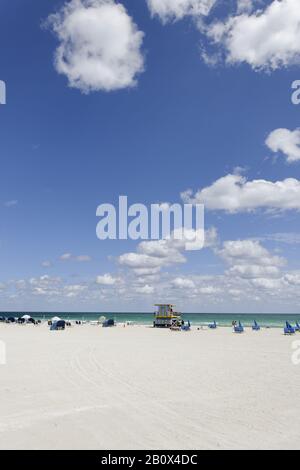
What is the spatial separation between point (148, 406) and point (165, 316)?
52344mm

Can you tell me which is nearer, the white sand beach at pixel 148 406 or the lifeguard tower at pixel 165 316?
the white sand beach at pixel 148 406

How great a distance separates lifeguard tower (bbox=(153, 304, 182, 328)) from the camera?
6062 cm

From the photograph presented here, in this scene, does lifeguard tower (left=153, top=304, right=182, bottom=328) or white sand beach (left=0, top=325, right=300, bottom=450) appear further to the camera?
lifeguard tower (left=153, top=304, right=182, bottom=328)

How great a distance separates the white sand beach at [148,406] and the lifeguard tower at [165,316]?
43.5m

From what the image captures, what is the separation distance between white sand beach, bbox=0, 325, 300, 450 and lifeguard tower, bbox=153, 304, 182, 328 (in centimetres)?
4354

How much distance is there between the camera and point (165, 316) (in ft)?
202

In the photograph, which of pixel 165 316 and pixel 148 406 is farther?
pixel 165 316

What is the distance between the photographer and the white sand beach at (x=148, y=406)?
7.59 meters

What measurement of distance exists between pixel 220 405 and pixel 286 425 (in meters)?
2.09

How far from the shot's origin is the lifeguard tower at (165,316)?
60.6m

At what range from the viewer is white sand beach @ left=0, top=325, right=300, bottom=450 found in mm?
7586
